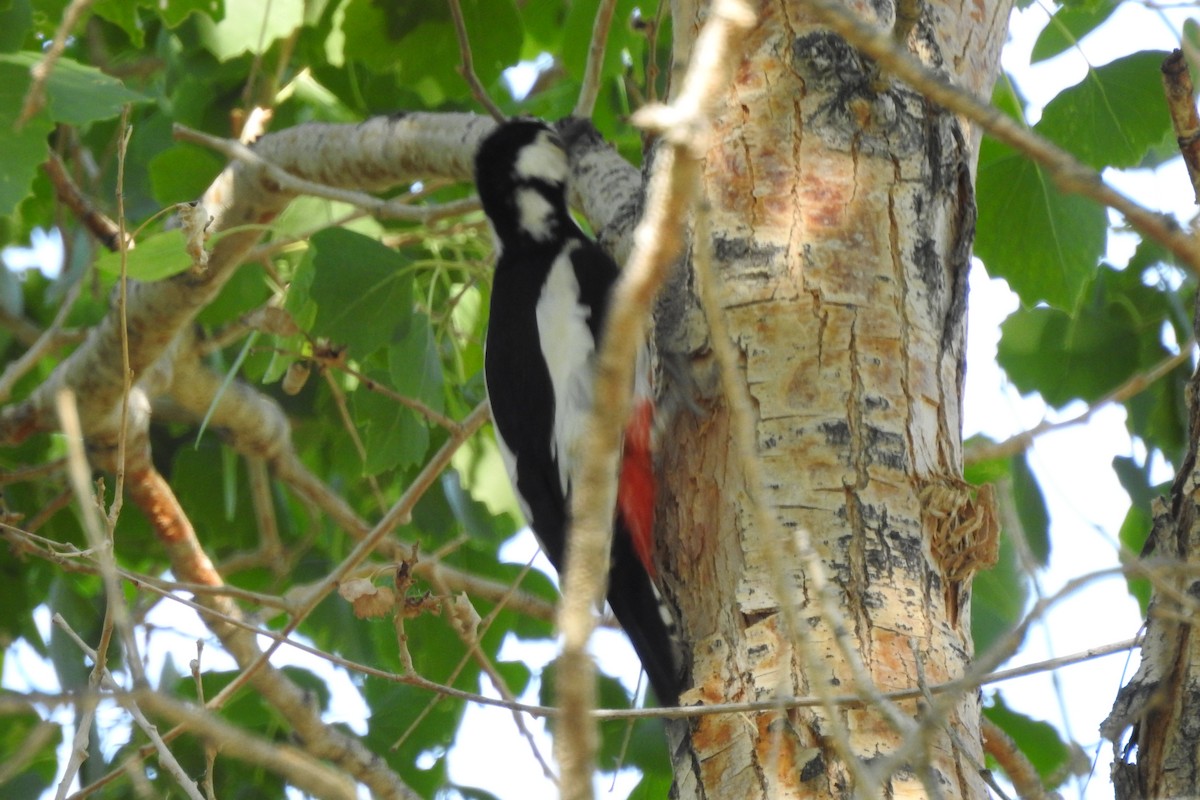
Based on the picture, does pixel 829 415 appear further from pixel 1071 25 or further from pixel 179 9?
pixel 179 9

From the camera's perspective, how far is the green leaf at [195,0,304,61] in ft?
10.1

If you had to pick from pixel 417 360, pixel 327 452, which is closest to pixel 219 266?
pixel 417 360

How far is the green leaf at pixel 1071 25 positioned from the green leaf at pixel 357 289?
1429 millimetres

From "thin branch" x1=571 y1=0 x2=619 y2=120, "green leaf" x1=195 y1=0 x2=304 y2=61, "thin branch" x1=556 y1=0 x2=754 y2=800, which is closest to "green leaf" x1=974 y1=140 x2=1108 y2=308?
"thin branch" x1=571 y1=0 x2=619 y2=120

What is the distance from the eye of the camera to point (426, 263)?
8.69 feet

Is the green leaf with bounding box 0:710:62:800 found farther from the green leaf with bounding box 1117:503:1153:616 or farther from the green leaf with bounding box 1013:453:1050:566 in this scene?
the green leaf with bounding box 1117:503:1153:616

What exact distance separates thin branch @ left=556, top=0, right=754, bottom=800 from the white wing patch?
5.78 ft

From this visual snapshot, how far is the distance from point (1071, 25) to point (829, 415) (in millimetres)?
1505

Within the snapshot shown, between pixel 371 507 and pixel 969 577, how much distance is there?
279cm

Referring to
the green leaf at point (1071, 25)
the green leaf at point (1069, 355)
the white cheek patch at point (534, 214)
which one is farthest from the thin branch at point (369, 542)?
the green leaf at point (1071, 25)

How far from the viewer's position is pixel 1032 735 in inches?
115

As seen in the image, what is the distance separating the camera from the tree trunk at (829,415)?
5.03ft

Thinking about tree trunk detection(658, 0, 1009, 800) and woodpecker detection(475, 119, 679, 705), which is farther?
woodpecker detection(475, 119, 679, 705)

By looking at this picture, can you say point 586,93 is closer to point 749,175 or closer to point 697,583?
point 749,175
